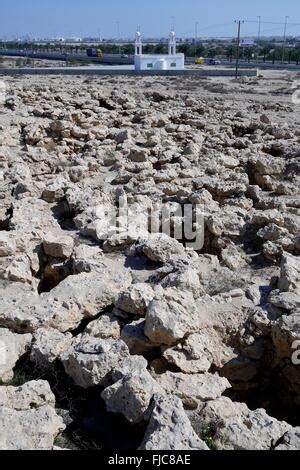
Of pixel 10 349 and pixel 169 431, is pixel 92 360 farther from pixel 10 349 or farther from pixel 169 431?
pixel 169 431

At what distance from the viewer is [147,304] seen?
191 inches

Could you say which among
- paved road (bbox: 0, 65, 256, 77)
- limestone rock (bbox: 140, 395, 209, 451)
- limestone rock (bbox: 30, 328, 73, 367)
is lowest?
paved road (bbox: 0, 65, 256, 77)

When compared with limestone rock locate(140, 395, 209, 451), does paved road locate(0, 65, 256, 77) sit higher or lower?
lower

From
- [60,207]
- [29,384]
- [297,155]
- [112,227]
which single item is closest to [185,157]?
[297,155]

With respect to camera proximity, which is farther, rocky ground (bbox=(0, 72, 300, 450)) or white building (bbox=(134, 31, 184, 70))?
white building (bbox=(134, 31, 184, 70))

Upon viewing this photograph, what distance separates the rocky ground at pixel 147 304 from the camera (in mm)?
3736

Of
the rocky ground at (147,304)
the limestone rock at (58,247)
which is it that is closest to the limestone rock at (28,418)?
Result: the rocky ground at (147,304)

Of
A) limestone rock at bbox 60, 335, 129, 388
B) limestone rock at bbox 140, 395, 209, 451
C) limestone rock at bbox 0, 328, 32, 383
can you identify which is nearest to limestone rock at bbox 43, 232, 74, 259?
limestone rock at bbox 0, 328, 32, 383

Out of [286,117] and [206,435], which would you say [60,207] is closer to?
[206,435]

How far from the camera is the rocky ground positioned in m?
3.74

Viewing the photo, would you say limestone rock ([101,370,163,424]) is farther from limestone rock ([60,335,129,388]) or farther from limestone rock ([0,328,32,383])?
limestone rock ([0,328,32,383])

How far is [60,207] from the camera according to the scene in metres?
8.60

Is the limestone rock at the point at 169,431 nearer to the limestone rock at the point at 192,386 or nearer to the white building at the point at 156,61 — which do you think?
the limestone rock at the point at 192,386

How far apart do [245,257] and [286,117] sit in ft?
38.3
